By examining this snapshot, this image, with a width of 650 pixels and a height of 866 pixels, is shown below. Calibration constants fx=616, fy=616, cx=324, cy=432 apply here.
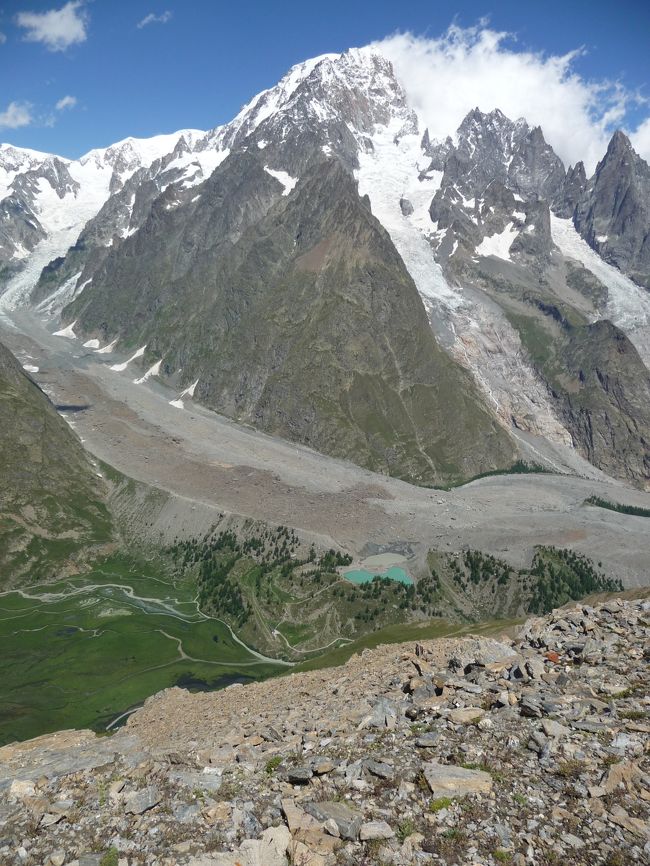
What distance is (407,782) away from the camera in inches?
831

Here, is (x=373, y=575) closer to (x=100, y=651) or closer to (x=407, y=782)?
(x=100, y=651)

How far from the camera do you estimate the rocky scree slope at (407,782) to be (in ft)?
60.8

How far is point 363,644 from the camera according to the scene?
397ft

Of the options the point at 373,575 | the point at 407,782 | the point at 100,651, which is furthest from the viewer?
the point at 373,575

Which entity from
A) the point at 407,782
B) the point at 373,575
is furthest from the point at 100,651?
the point at 407,782

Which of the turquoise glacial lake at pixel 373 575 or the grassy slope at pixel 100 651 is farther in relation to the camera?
the turquoise glacial lake at pixel 373 575

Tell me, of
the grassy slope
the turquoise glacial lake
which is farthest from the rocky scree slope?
the turquoise glacial lake

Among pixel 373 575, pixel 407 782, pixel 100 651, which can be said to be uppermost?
pixel 407 782

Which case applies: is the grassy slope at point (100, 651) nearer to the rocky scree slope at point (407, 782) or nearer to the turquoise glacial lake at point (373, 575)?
the turquoise glacial lake at point (373, 575)

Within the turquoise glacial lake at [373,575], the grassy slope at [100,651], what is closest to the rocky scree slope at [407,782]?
the grassy slope at [100,651]

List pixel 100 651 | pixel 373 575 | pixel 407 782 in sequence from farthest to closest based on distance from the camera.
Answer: pixel 373 575 → pixel 100 651 → pixel 407 782

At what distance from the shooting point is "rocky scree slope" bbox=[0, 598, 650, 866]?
60.8 ft

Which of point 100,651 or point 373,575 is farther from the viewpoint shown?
point 373,575

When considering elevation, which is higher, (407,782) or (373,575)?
(407,782)
